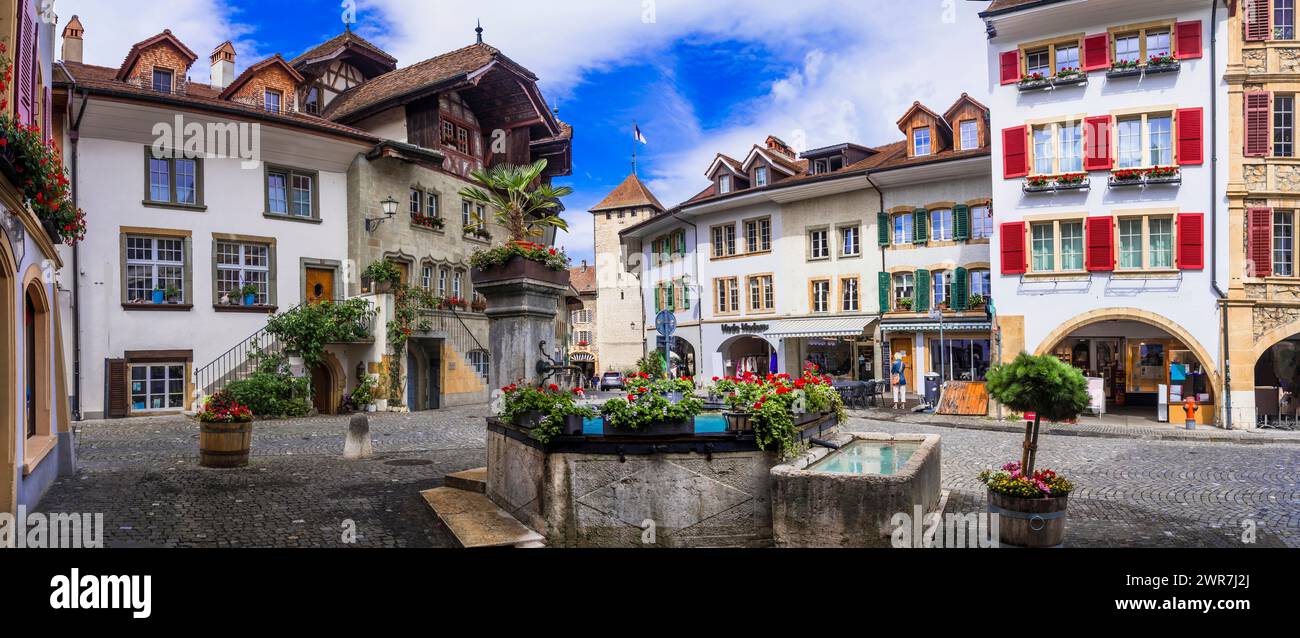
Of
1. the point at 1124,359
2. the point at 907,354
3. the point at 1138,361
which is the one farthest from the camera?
the point at 907,354

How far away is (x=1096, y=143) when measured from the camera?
21656mm

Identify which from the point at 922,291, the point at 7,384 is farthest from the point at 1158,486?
the point at 922,291

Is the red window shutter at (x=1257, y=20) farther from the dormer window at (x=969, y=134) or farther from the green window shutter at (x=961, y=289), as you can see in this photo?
the green window shutter at (x=961, y=289)

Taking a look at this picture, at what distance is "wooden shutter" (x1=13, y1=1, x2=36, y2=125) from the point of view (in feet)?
26.8

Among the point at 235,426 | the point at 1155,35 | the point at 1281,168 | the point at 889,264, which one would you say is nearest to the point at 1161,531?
the point at 235,426

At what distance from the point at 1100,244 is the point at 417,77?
860 inches

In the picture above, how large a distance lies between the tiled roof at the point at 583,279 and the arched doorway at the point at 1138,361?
49.0 metres

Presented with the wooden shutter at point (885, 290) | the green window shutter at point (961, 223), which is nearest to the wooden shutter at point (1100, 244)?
the green window shutter at point (961, 223)

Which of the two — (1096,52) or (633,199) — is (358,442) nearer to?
(1096,52)

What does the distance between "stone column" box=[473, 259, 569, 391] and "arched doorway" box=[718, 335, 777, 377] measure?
25.2m

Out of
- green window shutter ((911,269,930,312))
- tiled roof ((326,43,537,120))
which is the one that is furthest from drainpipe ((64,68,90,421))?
green window shutter ((911,269,930,312))

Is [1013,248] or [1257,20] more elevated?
[1257,20]

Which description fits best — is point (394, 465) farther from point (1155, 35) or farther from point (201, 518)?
point (1155, 35)

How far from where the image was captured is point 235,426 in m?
11.3
